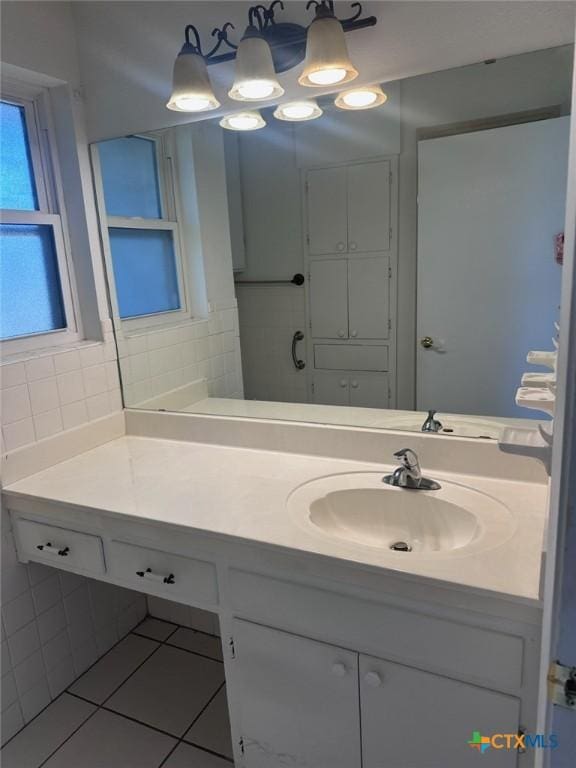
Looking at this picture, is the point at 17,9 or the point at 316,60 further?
the point at 17,9

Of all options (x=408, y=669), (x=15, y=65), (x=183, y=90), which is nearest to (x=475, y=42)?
(x=183, y=90)

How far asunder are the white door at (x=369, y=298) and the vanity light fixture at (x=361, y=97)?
0.41m

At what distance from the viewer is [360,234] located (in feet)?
4.83

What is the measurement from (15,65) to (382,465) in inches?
63.7

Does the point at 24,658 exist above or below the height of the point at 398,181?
below

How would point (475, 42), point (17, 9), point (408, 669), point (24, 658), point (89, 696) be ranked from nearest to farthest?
1. point (408, 669)
2. point (475, 42)
3. point (17, 9)
4. point (24, 658)
5. point (89, 696)

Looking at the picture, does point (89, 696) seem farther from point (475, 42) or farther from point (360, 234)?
point (475, 42)

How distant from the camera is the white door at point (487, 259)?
1.25m

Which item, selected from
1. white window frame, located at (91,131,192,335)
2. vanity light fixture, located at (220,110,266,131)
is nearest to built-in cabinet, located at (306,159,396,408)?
vanity light fixture, located at (220,110,266,131)

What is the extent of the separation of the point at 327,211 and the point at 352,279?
216mm

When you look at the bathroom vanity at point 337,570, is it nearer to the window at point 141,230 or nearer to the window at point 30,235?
the window at point 30,235

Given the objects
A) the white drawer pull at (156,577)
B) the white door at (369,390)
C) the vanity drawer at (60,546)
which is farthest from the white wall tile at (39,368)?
the white door at (369,390)

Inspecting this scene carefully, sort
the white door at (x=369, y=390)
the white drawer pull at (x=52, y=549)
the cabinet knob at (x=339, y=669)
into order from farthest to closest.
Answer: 1. the white door at (x=369, y=390)
2. the white drawer pull at (x=52, y=549)
3. the cabinet knob at (x=339, y=669)

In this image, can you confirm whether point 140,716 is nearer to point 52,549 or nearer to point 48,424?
point 52,549
